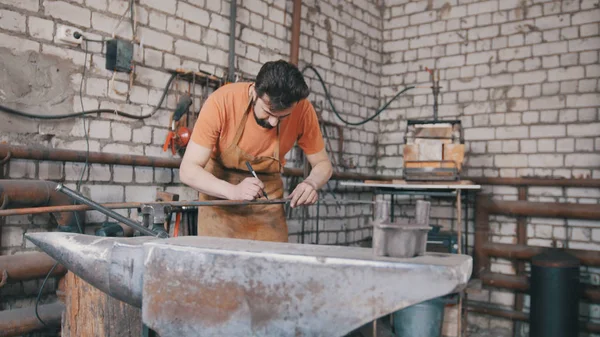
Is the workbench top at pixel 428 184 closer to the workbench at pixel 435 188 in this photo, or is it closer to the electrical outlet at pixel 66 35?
the workbench at pixel 435 188

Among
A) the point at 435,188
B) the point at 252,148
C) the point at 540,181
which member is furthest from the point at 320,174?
the point at 540,181

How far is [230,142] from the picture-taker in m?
2.83

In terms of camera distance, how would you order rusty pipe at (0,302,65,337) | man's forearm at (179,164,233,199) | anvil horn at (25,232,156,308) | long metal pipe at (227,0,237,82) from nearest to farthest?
anvil horn at (25,232,156,308), man's forearm at (179,164,233,199), rusty pipe at (0,302,65,337), long metal pipe at (227,0,237,82)

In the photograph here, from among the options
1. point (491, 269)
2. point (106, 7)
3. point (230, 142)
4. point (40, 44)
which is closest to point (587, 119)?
point (491, 269)

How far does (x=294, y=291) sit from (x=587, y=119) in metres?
4.54

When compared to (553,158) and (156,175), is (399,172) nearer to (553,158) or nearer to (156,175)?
(553,158)

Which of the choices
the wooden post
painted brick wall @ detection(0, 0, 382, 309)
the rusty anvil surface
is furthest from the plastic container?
painted brick wall @ detection(0, 0, 382, 309)

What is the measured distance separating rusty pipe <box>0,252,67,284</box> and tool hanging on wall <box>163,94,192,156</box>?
1.10 meters

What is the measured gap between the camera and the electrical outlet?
3.04 meters

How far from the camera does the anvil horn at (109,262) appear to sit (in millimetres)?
1589

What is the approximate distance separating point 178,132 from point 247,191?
4.32ft

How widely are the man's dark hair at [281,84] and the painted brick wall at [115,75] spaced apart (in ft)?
4.49

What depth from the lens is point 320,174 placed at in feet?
9.96

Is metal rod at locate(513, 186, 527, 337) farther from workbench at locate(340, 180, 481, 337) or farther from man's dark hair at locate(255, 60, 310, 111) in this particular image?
man's dark hair at locate(255, 60, 310, 111)
